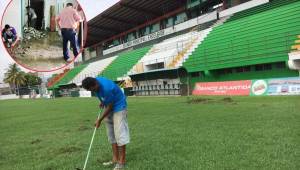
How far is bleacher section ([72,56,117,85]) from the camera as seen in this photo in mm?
68312

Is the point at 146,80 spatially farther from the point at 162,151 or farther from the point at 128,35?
the point at 162,151

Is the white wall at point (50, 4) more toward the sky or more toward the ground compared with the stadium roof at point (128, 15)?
more toward the ground

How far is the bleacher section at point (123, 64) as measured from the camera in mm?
56047

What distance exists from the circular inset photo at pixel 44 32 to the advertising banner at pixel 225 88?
26896mm

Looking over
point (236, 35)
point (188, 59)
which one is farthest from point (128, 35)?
point (236, 35)

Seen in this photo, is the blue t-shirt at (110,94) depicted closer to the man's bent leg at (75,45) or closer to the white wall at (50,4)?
the man's bent leg at (75,45)

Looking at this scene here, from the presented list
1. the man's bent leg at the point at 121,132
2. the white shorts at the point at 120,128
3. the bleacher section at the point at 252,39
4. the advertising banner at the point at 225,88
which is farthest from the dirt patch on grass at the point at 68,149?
the advertising banner at the point at 225,88

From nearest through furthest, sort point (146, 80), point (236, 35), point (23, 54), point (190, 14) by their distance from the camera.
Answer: point (23, 54) < point (236, 35) < point (146, 80) < point (190, 14)

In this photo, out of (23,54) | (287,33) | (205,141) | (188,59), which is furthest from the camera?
(188,59)

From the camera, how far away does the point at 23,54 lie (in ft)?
16.1

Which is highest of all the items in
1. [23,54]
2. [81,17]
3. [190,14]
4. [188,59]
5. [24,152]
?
[190,14]

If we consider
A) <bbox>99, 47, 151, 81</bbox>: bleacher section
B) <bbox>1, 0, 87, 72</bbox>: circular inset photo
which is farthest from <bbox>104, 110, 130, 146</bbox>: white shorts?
<bbox>99, 47, 151, 81</bbox>: bleacher section

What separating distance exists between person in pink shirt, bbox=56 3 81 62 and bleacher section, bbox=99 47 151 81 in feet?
163

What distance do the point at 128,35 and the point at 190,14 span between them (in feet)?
72.5
